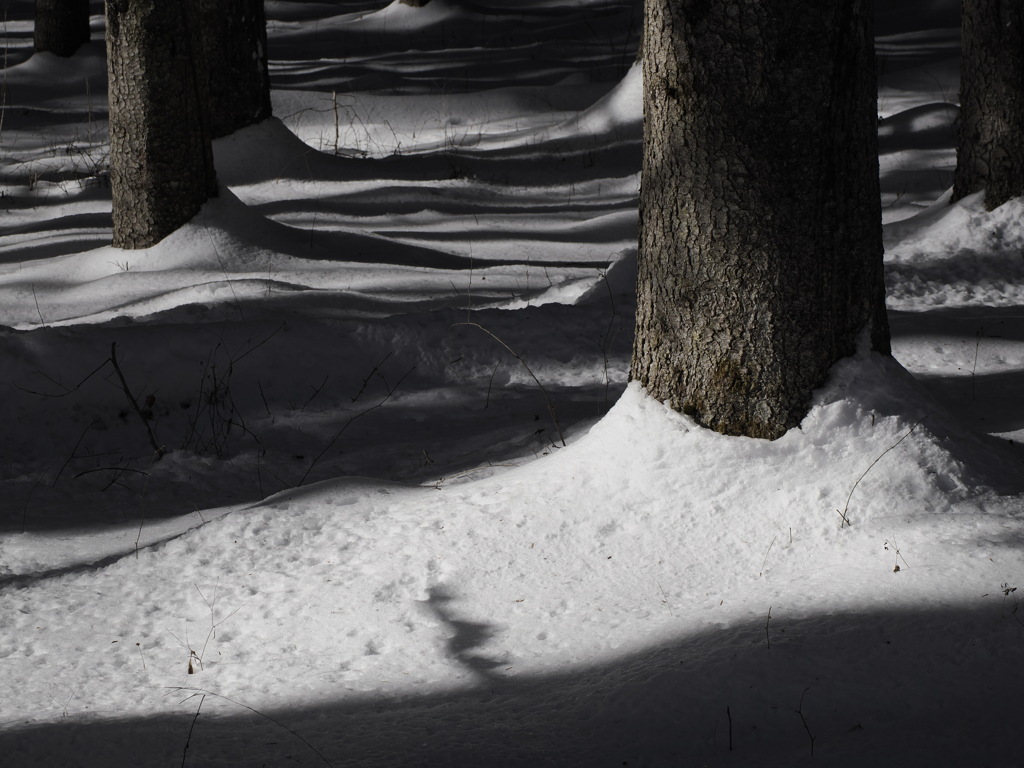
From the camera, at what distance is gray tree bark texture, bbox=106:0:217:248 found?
6.07 meters

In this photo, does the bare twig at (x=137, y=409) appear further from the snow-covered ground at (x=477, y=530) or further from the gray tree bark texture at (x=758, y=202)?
the gray tree bark texture at (x=758, y=202)

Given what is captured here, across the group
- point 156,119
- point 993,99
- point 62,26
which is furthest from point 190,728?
point 62,26

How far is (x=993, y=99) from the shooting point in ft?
20.3

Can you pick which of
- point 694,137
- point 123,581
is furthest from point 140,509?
point 694,137

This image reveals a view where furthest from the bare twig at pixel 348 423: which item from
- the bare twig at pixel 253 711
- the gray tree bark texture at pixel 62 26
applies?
the gray tree bark texture at pixel 62 26

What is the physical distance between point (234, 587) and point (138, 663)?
1.20ft

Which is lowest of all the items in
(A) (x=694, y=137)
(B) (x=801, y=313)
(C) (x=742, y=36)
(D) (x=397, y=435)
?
(D) (x=397, y=435)

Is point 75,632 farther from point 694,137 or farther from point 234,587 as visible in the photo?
point 694,137

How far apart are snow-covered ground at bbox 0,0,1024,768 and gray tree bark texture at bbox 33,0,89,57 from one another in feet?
29.6

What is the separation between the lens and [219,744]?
7.54 feet

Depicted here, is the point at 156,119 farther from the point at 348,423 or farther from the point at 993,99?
the point at 993,99

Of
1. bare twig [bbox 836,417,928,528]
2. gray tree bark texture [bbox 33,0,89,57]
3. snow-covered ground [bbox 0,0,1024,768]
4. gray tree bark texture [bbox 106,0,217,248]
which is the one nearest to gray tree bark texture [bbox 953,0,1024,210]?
snow-covered ground [bbox 0,0,1024,768]

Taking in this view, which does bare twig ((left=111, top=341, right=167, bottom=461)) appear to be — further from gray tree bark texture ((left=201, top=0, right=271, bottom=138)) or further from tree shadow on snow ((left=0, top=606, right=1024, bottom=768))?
gray tree bark texture ((left=201, top=0, right=271, bottom=138))

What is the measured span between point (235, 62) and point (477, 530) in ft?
22.3
